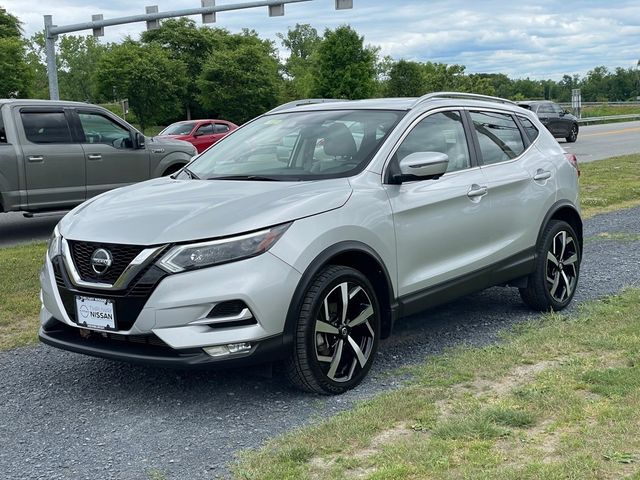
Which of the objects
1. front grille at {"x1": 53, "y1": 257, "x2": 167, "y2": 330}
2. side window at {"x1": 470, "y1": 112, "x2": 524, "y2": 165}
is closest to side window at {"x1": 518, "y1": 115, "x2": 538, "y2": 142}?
side window at {"x1": 470, "y1": 112, "x2": 524, "y2": 165}

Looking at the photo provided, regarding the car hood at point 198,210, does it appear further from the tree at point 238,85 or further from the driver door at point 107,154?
the tree at point 238,85

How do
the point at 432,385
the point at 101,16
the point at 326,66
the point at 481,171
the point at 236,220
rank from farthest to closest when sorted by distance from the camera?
1. the point at 326,66
2. the point at 101,16
3. the point at 481,171
4. the point at 432,385
5. the point at 236,220

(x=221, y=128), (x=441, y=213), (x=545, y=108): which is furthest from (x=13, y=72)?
(x=441, y=213)

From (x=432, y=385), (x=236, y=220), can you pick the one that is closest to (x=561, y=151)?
(x=432, y=385)

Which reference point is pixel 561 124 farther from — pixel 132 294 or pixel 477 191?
pixel 132 294

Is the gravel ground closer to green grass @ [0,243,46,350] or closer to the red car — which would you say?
green grass @ [0,243,46,350]

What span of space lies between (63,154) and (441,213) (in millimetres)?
7176

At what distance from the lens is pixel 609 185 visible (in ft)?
48.0

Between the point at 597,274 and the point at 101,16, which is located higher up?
the point at 101,16

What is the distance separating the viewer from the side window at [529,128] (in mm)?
6273

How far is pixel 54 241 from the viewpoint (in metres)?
4.57

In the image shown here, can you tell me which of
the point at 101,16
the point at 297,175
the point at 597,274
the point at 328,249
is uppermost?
the point at 101,16

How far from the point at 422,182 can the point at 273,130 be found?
123 cm

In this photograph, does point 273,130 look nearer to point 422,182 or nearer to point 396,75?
point 422,182
